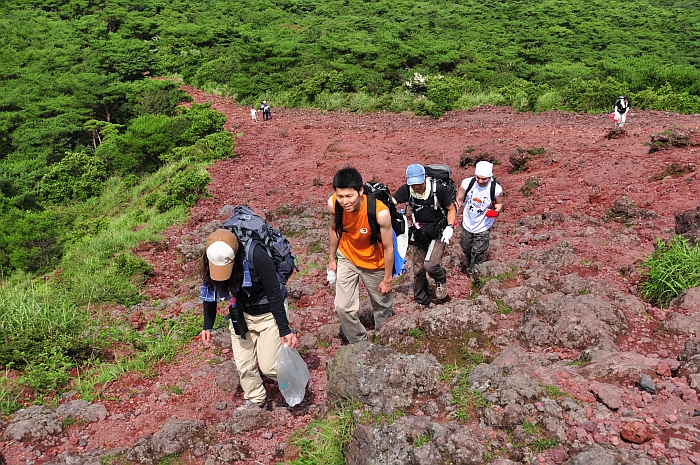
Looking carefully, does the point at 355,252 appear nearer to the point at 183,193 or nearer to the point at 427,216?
the point at 427,216

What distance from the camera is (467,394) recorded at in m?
3.19

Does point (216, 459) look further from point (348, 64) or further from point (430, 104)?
point (348, 64)

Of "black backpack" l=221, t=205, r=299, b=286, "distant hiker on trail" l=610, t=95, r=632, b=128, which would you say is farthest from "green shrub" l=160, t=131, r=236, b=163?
"black backpack" l=221, t=205, r=299, b=286

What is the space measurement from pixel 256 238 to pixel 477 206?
9.30 feet

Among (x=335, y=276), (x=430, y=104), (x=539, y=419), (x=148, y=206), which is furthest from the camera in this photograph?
(x=430, y=104)

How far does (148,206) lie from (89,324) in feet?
21.0

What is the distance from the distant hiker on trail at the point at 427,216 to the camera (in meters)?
4.59

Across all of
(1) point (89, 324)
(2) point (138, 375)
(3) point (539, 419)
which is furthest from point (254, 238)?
(1) point (89, 324)

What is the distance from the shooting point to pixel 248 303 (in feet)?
11.5

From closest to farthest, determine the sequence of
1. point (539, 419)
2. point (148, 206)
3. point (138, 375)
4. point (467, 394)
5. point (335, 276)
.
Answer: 1. point (539, 419)
2. point (467, 394)
3. point (335, 276)
4. point (138, 375)
5. point (148, 206)

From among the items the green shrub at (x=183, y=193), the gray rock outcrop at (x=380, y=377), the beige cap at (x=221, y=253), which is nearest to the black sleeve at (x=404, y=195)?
the gray rock outcrop at (x=380, y=377)

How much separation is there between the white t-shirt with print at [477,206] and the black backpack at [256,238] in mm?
2533

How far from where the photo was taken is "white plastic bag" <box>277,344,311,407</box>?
3561mm

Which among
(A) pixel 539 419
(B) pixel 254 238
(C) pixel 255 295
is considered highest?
(B) pixel 254 238
